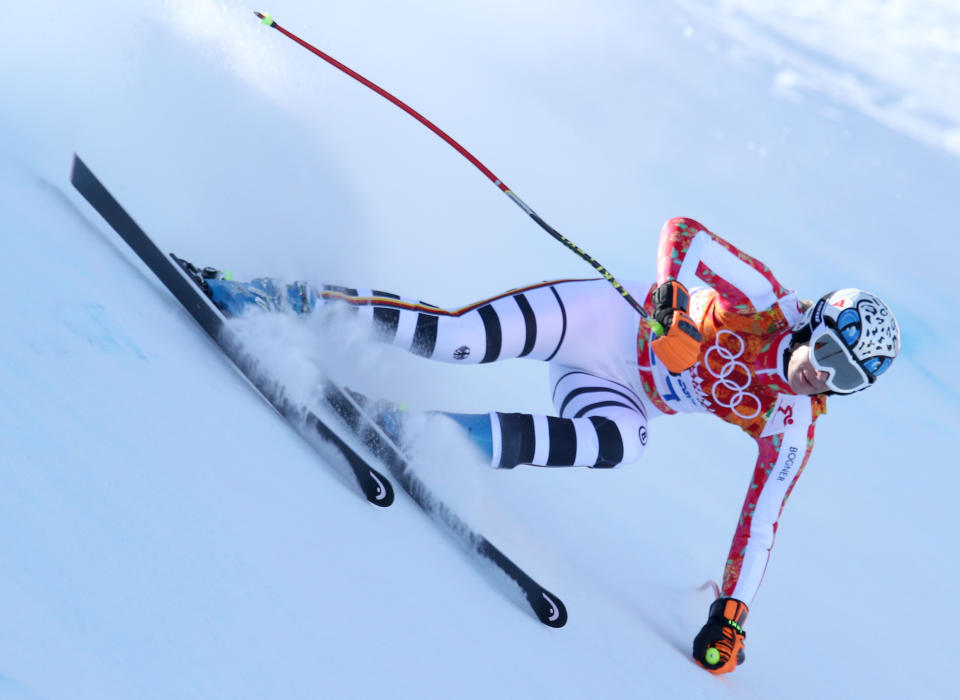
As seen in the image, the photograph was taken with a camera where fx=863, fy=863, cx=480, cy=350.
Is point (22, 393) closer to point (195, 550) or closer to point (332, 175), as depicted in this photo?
point (195, 550)

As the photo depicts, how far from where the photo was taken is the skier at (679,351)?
199cm

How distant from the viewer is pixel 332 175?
129 inches

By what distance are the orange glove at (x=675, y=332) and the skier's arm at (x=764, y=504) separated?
0.36 meters

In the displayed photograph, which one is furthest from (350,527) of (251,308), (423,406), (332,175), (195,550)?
(332,175)

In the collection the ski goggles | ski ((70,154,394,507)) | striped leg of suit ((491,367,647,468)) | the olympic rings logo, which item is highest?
the ski goggles

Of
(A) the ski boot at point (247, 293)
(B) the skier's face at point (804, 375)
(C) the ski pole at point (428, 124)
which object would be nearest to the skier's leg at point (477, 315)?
(A) the ski boot at point (247, 293)

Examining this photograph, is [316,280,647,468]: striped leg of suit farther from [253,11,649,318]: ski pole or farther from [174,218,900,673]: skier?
[253,11,649,318]: ski pole

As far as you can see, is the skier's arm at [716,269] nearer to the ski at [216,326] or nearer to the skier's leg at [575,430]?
the skier's leg at [575,430]

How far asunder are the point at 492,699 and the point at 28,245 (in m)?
1.06

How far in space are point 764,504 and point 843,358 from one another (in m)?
0.48

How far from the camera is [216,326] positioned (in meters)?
1.73

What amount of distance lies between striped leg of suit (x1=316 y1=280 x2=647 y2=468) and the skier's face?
1.35 feet

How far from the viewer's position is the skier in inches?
78.2

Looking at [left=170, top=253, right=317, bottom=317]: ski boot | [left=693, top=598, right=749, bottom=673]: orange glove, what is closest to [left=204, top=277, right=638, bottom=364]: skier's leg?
[left=170, top=253, right=317, bottom=317]: ski boot
